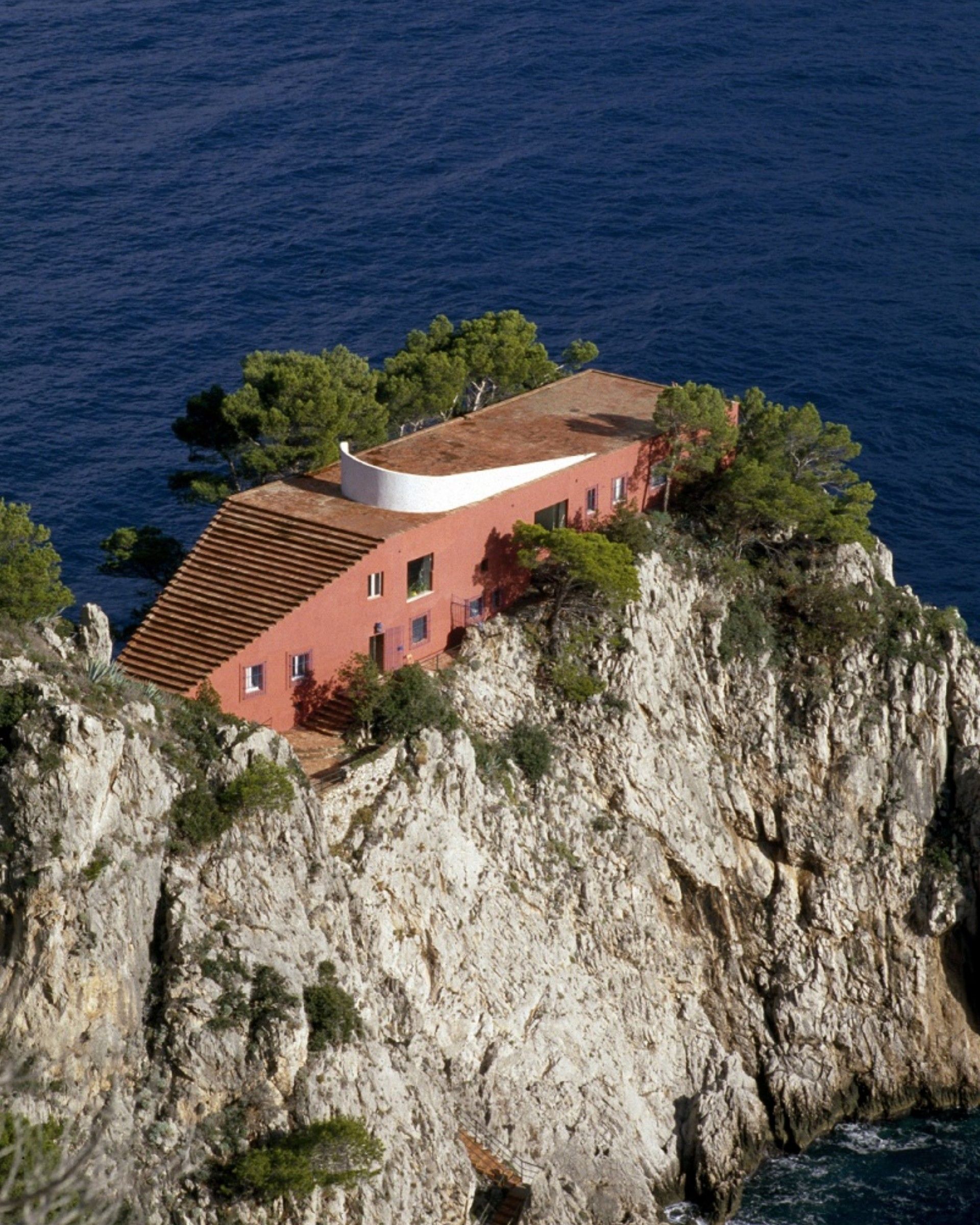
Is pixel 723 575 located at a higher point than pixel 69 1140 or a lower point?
higher

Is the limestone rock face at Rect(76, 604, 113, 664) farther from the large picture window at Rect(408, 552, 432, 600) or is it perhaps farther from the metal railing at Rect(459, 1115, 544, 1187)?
the metal railing at Rect(459, 1115, 544, 1187)

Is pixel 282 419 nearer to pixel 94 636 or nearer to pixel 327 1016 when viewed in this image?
pixel 94 636

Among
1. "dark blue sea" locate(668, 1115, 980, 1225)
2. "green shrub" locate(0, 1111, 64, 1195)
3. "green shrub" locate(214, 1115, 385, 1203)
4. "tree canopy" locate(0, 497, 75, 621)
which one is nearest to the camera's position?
"green shrub" locate(0, 1111, 64, 1195)

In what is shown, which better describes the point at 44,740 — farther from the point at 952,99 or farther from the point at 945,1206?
the point at 952,99

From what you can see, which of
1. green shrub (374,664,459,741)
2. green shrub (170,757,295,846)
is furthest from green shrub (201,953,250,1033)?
→ green shrub (374,664,459,741)

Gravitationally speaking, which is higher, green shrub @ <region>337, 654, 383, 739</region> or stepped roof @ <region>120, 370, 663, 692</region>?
stepped roof @ <region>120, 370, 663, 692</region>

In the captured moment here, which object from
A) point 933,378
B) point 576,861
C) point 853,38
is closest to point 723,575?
point 576,861
